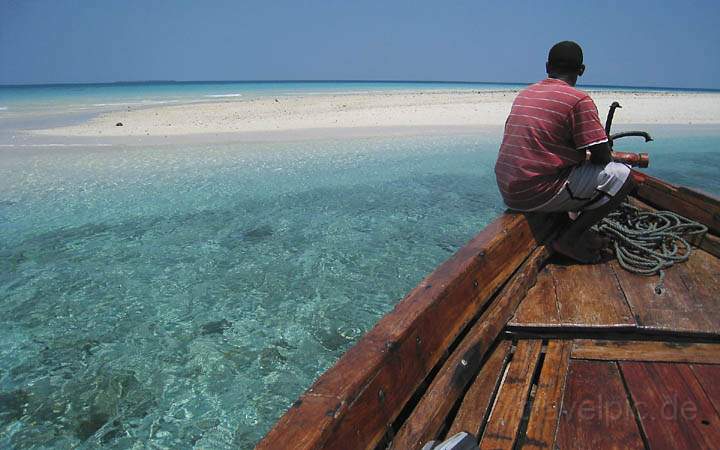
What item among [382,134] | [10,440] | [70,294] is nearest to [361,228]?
[70,294]

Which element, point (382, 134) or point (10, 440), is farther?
point (382, 134)

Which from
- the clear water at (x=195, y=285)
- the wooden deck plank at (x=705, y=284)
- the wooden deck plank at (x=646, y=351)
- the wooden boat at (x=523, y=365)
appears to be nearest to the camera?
the wooden boat at (x=523, y=365)

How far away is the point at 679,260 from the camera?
10.9 feet

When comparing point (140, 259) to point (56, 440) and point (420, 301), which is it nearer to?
point (56, 440)

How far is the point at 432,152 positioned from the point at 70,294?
980cm

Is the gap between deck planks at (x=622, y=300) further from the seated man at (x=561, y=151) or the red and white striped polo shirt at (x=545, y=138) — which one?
the red and white striped polo shirt at (x=545, y=138)

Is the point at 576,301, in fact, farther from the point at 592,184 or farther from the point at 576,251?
the point at 592,184

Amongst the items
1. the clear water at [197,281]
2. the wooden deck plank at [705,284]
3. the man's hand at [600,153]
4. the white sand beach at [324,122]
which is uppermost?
the man's hand at [600,153]

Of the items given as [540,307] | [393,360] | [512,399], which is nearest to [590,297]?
[540,307]

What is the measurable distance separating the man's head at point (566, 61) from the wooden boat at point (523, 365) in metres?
1.06

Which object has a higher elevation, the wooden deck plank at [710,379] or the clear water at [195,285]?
the wooden deck plank at [710,379]

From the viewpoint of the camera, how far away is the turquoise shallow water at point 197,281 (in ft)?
10.4

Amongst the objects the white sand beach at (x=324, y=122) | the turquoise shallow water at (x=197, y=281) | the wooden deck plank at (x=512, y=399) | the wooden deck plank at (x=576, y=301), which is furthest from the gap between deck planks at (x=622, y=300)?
the white sand beach at (x=324, y=122)

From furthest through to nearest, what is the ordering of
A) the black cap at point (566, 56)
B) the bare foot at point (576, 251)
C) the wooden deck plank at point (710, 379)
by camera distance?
the bare foot at point (576, 251) → the black cap at point (566, 56) → the wooden deck plank at point (710, 379)
